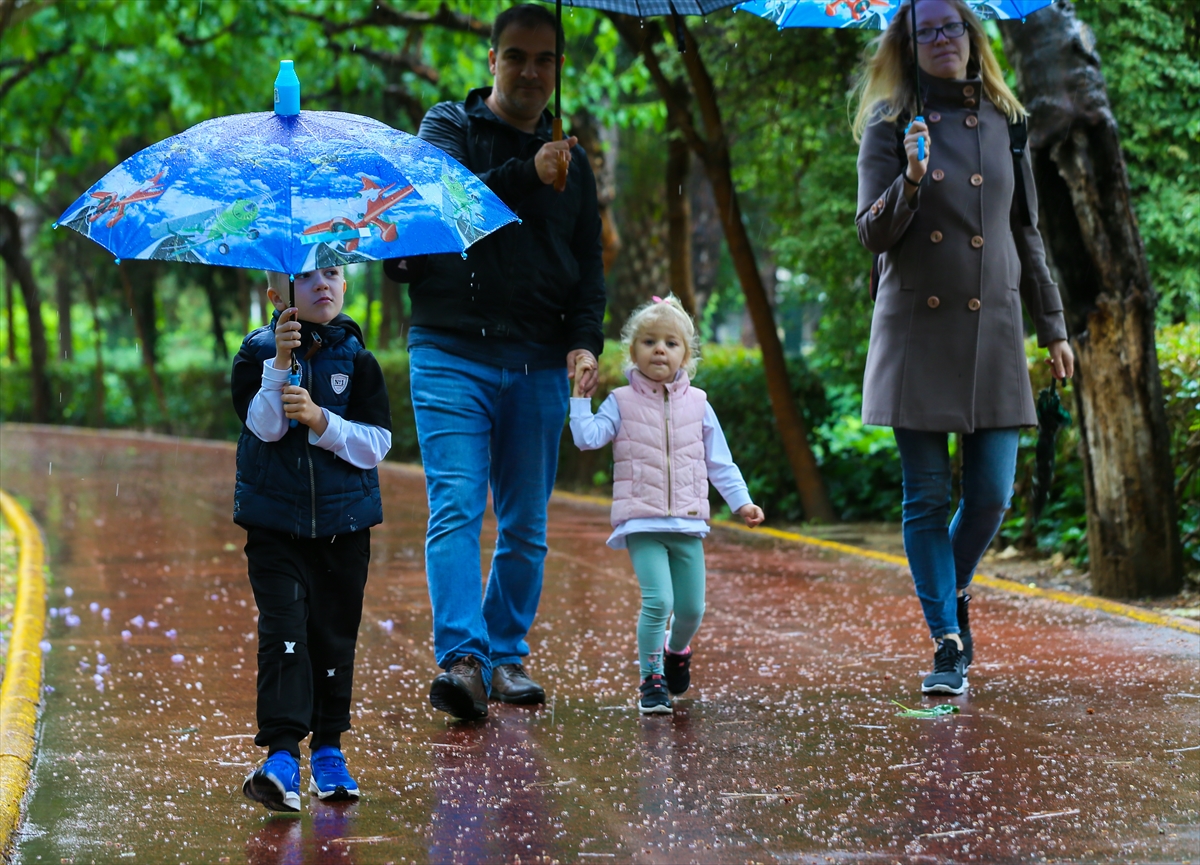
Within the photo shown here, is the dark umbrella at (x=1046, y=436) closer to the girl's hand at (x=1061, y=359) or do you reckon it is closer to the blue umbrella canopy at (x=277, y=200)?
the girl's hand at (x=1061, y=359)

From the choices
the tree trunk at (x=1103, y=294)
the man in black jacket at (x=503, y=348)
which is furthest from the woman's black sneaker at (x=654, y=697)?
the tree trunk at (x=1103, y=294)

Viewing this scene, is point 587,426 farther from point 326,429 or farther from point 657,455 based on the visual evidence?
point 326,429

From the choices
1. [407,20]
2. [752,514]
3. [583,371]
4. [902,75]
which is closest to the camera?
[752,514]

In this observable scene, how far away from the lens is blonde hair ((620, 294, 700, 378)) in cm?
520

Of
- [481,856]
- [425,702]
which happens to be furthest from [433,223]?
[425,702]

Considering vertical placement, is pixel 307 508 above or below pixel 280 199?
below

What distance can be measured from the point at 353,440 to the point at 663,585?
1.50m

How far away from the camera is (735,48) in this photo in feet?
40.7

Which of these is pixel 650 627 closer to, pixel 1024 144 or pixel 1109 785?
pixel 1109 785

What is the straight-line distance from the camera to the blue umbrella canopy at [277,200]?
3.65m

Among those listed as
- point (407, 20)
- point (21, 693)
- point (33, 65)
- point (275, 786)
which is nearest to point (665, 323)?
point (275, 786)

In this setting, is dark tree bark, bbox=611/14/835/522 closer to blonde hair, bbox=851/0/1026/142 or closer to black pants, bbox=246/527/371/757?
blonde hair, bbox=851/0/1026/142

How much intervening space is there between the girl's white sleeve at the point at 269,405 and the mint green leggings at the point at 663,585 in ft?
5.12

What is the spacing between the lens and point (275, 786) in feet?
12.2
